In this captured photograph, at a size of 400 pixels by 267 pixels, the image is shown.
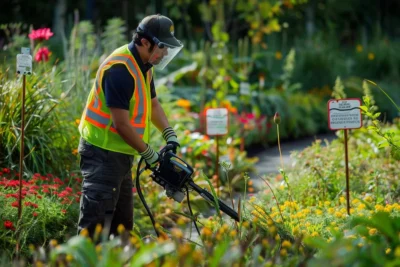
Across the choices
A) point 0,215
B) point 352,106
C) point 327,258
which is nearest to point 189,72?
point 352,106

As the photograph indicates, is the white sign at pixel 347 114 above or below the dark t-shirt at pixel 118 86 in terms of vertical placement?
below

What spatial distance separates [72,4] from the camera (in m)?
23.6

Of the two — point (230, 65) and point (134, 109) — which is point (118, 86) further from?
point (230, 65)

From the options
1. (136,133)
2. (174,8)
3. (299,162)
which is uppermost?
(174,8)

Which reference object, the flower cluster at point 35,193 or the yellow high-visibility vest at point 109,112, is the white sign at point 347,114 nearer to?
the yellow high-visibility vest at point 109,112

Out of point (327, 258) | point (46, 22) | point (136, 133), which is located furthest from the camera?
point (46, 22)

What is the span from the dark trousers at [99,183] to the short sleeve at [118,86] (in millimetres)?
360

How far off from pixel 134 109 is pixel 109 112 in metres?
0.17

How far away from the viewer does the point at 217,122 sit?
309 inches

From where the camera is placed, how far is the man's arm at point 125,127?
4891 millimetres

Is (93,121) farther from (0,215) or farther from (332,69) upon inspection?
(332,69)

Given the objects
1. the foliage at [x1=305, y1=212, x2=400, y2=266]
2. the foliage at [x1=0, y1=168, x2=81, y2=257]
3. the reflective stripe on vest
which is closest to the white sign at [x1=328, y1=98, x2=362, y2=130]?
the reflective stripe on vest

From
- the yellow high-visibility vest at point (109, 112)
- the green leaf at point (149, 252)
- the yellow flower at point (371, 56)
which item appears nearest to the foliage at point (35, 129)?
the yellow high-visibility vest at point (109, 112)

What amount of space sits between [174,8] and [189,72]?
555 centimetres
